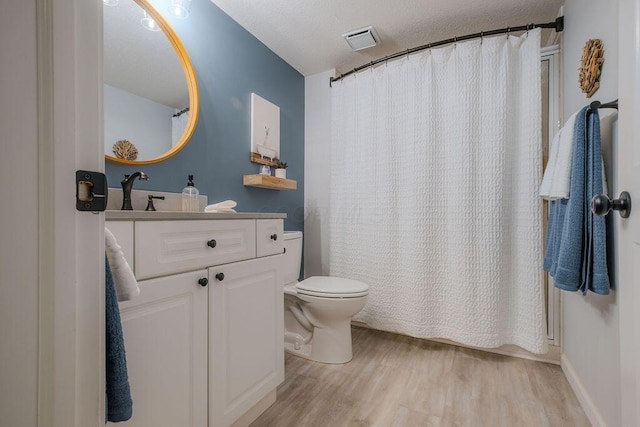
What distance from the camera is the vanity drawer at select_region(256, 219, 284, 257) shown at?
126 centimetres

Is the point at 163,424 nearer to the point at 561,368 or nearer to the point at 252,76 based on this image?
the point at 252,76

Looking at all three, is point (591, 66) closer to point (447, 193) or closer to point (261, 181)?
point (447, 193)

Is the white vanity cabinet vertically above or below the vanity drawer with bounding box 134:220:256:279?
below

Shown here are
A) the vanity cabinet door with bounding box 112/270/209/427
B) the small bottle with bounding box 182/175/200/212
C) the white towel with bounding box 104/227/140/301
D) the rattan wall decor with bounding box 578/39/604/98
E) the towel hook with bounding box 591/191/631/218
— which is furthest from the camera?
the small bottle with bounding box 182/175/200/212

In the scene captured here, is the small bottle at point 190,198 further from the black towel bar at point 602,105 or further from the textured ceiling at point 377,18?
the black towel bar at point 602,105

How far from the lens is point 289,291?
72.0 inches

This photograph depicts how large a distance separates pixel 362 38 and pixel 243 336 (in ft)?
6.56

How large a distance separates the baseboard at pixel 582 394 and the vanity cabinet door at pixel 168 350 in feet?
5.03

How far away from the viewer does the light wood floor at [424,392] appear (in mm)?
1254

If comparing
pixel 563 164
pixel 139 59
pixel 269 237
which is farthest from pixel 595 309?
pixel 139 59

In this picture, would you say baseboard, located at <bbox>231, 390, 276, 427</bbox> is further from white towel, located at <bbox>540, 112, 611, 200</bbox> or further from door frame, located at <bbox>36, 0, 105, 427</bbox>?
white towel, located at <bbox>540, 112, 611, 200</bbox>

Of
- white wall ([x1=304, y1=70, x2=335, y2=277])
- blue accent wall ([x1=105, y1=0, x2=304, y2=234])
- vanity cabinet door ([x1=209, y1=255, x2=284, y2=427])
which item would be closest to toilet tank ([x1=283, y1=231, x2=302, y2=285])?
blue accent wall ([x1=105, y1=0, x2=304, y2=234])

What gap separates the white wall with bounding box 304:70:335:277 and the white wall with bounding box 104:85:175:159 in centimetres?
128

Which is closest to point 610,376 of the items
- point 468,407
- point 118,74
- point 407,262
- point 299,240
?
point 468,407
